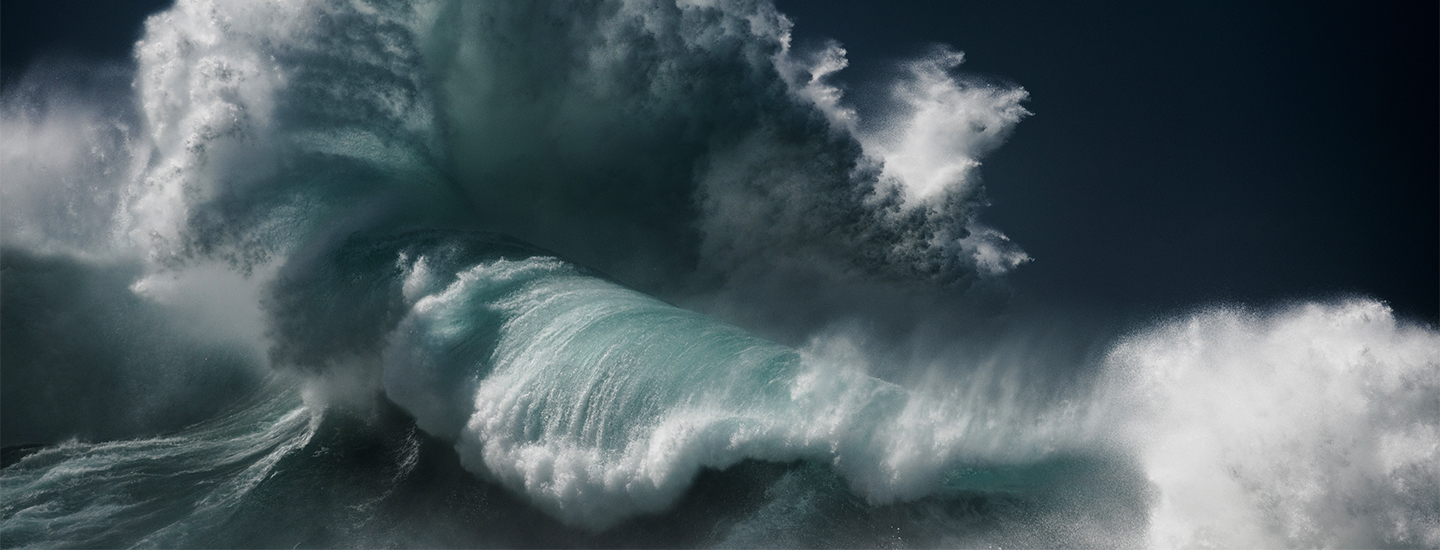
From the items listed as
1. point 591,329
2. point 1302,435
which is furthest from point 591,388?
point 1302,435

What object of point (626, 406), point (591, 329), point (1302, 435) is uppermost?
point (1302, 435)

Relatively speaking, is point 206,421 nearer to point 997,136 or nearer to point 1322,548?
point 997,136

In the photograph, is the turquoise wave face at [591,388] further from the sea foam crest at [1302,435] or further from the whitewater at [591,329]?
the sea foam crest at [1302,435]

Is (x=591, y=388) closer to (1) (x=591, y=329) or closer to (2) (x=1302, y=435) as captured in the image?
(1) (x=591, y=329)

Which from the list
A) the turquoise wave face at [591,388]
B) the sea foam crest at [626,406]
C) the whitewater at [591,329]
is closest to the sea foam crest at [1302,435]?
the whitewater at [591,329]

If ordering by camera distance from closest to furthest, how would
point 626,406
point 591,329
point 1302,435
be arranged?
1. point 626,406
2. point 1302,435
3. point 591,329

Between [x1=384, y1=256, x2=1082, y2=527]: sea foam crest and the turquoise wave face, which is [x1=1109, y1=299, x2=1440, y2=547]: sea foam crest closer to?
the turquoise wave face

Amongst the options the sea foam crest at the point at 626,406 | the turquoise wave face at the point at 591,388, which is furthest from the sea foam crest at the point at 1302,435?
the sea foam crest at the point at 626,406

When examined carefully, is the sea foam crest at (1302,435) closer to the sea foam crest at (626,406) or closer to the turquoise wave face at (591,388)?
the turquoise wave face at (591,388)

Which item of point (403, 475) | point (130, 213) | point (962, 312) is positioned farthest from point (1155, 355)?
point (130, 213)
